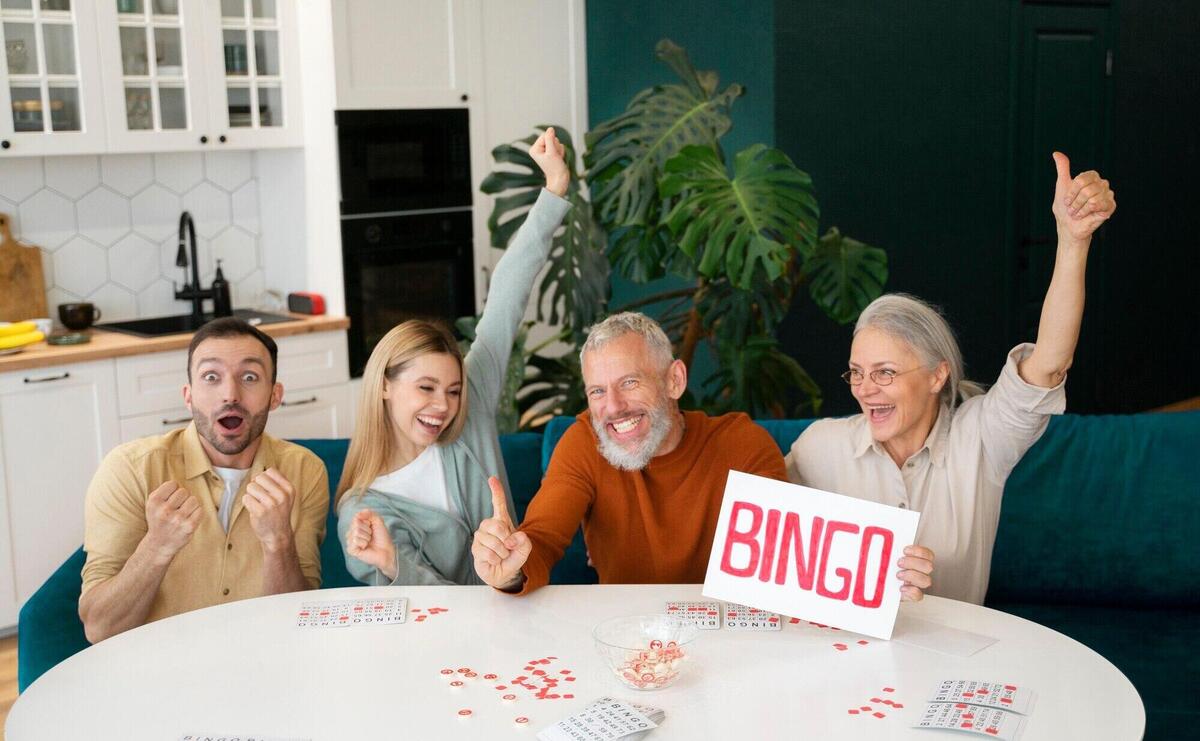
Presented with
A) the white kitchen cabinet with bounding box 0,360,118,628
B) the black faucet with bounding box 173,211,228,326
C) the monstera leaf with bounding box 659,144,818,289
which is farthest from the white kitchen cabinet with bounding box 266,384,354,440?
the monstera leaf with bounding box 659,144,818,289

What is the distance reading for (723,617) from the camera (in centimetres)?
231

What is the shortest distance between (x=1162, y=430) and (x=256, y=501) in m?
2.14

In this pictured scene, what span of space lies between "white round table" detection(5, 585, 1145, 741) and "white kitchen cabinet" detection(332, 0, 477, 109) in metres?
2.82

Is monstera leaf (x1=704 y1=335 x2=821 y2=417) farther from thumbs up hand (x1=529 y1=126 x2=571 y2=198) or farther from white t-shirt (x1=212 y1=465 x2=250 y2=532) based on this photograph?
white t-shirt (x1=212 y1=465 x2=250 y2=532)

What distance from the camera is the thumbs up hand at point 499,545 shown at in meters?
2.35

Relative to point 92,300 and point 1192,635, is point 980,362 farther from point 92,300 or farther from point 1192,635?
point 92,300

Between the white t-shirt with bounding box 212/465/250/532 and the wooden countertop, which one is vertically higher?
the wooden countertop

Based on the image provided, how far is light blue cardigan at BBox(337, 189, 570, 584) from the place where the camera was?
2676 mm

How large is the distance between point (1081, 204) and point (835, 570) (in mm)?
808

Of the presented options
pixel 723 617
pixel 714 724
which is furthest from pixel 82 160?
pixel 714 724

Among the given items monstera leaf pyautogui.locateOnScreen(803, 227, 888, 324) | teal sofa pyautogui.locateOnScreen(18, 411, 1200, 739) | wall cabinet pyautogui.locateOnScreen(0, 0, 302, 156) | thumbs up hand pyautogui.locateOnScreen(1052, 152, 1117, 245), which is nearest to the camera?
thumbs up hand pyautogui.locateOnScreen(1052, 152, 1117, 245)

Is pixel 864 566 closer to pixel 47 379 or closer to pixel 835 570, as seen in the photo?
pixel 835 570

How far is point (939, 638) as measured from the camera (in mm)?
2209

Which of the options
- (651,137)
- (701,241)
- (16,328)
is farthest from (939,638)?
(16,328)
